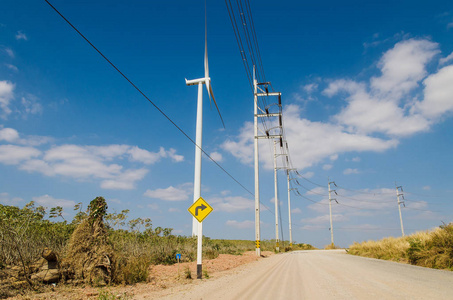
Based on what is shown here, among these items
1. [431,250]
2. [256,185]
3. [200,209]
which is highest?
[256,185]

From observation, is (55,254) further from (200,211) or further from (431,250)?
(431,250)

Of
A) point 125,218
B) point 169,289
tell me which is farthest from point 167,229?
point 169,289

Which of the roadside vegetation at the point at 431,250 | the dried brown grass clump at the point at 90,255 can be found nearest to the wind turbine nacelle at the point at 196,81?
the dried brown grass clump at the point at 90,255

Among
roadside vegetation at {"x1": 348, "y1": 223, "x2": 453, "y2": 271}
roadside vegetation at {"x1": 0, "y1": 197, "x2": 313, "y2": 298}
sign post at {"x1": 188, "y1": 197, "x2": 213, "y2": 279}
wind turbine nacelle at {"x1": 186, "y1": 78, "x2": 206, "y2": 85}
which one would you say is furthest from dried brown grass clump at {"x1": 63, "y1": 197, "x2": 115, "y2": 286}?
wind turbine nacelle at {"x1": 186, "y1": 78, "x2": 206, "y2": 85}

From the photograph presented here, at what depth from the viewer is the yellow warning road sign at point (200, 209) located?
14.5 metres

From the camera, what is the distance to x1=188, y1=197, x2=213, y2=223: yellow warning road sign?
1448cm

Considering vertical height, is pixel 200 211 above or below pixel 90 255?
above

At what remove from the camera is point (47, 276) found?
35.0 feet

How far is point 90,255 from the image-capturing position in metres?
11.7

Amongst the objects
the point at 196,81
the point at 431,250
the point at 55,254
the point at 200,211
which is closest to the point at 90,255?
the point at 55,254

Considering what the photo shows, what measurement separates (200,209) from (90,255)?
553 cm

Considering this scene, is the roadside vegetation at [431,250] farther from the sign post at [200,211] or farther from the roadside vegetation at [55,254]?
the roadside vegetation at [55,254]

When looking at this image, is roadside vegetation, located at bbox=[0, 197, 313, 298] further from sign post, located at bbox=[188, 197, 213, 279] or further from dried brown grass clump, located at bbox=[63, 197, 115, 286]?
sign post, located at bbox=[188, 197, 213, 279]

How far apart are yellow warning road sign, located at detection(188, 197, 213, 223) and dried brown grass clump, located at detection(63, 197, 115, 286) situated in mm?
4310
